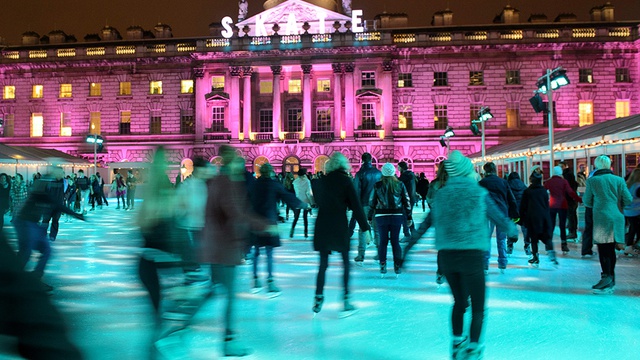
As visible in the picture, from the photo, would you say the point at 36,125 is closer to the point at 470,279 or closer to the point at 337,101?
the point at 337,101

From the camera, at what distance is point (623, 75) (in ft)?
138

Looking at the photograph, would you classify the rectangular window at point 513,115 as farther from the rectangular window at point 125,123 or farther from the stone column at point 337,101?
the rectangular window at point 125,123

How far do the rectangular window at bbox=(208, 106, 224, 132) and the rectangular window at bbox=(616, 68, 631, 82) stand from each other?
100 feet

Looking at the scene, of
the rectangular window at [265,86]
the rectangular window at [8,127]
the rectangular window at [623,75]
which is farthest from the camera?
the rectangular window at [8,127]

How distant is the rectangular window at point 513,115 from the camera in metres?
42.7

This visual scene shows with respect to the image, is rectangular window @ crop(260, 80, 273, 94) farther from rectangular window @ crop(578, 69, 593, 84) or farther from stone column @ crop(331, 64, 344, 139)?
rectangular window @ crop(578, 69, 593, 84)

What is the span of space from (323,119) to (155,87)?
14.2 metres

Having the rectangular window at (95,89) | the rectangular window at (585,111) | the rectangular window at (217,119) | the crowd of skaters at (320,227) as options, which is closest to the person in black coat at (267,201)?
the crowd of skaters at (320,227)

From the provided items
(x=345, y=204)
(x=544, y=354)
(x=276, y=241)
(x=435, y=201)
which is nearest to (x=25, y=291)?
(x=435, y=201)

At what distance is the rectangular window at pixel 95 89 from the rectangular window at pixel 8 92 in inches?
282

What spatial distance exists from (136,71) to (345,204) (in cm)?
4349

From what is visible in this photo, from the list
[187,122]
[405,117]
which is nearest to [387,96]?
[405,117]

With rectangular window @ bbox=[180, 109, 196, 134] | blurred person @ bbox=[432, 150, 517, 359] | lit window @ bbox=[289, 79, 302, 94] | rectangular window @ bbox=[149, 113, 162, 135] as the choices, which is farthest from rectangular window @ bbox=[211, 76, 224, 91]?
blurred person @ bbox=[432, 150, 517, 359]

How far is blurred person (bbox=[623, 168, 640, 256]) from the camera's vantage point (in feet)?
33.8
